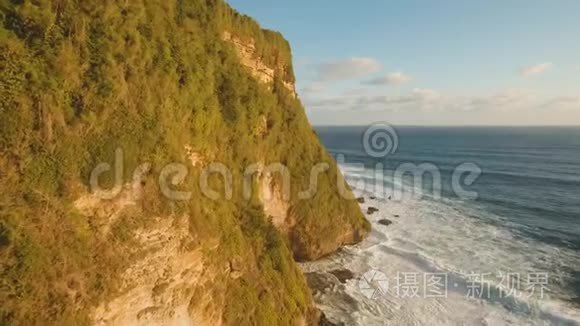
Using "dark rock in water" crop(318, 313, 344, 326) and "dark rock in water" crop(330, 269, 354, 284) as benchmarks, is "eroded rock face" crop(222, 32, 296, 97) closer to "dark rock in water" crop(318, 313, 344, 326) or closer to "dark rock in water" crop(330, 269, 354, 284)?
"dark rock in water" crop(330, 269, 354, 284)

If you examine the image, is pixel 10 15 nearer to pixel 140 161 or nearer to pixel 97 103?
pixel 97 103

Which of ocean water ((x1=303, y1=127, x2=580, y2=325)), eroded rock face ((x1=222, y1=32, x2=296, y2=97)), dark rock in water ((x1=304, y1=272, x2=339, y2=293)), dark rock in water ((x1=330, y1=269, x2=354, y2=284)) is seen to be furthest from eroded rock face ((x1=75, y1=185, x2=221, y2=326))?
eroded rock face ((x1=222, y1=32, x2=296, y2=97))

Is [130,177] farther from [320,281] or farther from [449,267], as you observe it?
[449,267]

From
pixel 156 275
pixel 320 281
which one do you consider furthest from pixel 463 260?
pixel 156 275

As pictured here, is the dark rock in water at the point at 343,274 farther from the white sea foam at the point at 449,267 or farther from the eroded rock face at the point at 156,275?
the eroded rock face at the point at 156,275

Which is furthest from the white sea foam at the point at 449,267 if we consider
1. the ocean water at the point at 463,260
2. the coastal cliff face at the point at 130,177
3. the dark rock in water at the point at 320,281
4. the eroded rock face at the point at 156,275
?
the eroded rock face at the point at 156,275
